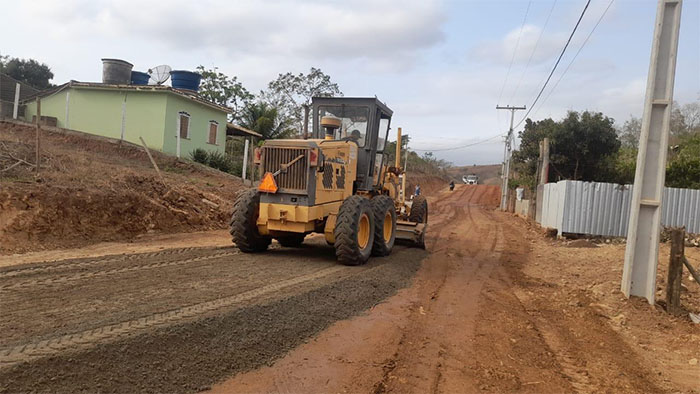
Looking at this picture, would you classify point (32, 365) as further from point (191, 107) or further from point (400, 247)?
point (191, 107)

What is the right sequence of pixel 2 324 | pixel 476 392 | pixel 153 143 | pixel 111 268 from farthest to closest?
pixel 153 143, pixel 111 268, pixel 2 324, pixel 476 392

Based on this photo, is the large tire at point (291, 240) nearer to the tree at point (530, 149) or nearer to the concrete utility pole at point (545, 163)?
the concrete utility pole at point (545, 163)

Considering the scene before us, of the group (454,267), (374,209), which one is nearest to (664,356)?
(454,267)

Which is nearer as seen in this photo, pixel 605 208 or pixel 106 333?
pixel 106 333

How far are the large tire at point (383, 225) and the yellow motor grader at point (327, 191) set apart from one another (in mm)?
19

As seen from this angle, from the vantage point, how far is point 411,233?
1151 centimetres

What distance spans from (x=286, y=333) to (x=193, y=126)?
2028 centimetres

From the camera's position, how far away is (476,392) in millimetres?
3936

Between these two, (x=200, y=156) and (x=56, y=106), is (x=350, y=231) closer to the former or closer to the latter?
(x=200, y=156)

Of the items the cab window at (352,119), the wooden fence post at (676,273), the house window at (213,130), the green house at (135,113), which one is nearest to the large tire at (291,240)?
the cab window at (352,119)

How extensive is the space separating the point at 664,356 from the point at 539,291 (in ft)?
8.61

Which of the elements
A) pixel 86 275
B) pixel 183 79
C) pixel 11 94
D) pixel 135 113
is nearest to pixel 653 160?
pixel 86 275

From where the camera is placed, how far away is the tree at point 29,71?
1706 inches

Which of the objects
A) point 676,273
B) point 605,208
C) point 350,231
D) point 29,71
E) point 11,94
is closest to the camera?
point 676,273
